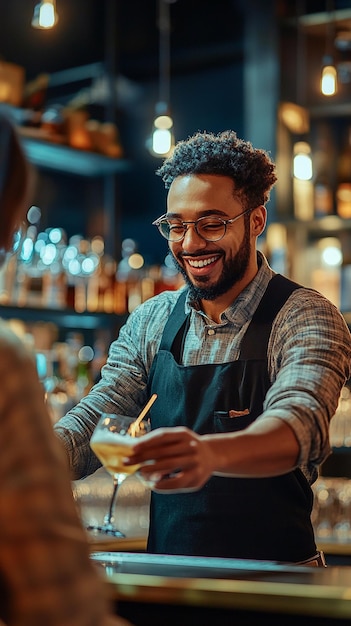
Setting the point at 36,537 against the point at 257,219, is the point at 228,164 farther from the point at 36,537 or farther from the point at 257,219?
the point at 36,537

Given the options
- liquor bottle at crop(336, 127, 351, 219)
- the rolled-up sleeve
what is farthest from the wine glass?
liquor bottle at crop(336, 127, 351, 219)

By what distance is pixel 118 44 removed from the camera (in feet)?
17.7

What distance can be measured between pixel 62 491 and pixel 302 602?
2.00ft

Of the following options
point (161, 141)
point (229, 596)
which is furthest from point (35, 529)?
point (161, 141)

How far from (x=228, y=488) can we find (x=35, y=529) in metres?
1.43

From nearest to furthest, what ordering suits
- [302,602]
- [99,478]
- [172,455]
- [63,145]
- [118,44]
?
[302,602], [172,455], [99,478], [63,145], [118,44]

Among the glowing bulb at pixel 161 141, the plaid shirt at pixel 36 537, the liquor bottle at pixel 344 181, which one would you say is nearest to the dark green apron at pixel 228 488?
the plaid shirt at pixel 36 537

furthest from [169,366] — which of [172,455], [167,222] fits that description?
[172,455]

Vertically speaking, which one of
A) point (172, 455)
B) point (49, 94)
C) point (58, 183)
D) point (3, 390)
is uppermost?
point (49, 94)

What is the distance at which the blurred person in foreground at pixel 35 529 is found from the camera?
1125 millimetres

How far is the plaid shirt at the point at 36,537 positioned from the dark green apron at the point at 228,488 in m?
1.36

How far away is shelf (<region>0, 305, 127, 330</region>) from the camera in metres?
4.58

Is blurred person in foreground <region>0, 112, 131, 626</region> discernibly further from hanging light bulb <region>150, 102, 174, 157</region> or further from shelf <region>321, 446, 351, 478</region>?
shelf <region>321, 446, 351, 478</region>

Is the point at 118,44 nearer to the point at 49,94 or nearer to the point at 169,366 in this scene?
the point at 49,94
